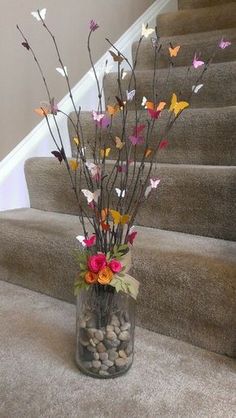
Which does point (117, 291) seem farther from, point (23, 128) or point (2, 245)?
point (23, 128)

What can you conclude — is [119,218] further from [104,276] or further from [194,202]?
[194,202]

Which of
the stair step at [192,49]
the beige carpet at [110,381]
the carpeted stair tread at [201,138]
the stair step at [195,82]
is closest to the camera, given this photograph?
the beige carpet at [110,381]

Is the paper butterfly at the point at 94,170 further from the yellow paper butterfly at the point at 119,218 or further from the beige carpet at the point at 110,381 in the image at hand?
the beige carpet at the point at 110,381

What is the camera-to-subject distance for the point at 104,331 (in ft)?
2.65

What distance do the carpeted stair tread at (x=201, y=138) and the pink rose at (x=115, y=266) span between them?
62cm

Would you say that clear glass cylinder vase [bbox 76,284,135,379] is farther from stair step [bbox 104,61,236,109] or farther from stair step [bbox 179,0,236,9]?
stair step [bbox 179,0,236,9]

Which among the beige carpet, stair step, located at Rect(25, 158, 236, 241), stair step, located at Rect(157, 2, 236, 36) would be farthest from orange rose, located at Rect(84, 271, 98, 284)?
stair step, located at Rect(157, 2, 236, 36)

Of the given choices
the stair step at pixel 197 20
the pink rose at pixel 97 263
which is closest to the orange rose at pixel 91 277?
the pink rose at pixel 97 263

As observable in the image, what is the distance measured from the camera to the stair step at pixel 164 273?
88cm

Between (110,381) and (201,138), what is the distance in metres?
0.84

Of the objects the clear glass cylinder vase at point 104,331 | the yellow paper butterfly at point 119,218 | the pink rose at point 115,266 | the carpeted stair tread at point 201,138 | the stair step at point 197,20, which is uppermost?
the stair step at point 197,20

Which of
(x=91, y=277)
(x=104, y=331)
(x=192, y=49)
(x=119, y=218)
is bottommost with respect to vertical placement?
(x=104, y=331)

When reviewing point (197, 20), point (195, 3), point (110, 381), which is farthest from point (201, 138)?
point (195, 3)

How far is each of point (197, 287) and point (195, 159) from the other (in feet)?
1.89
